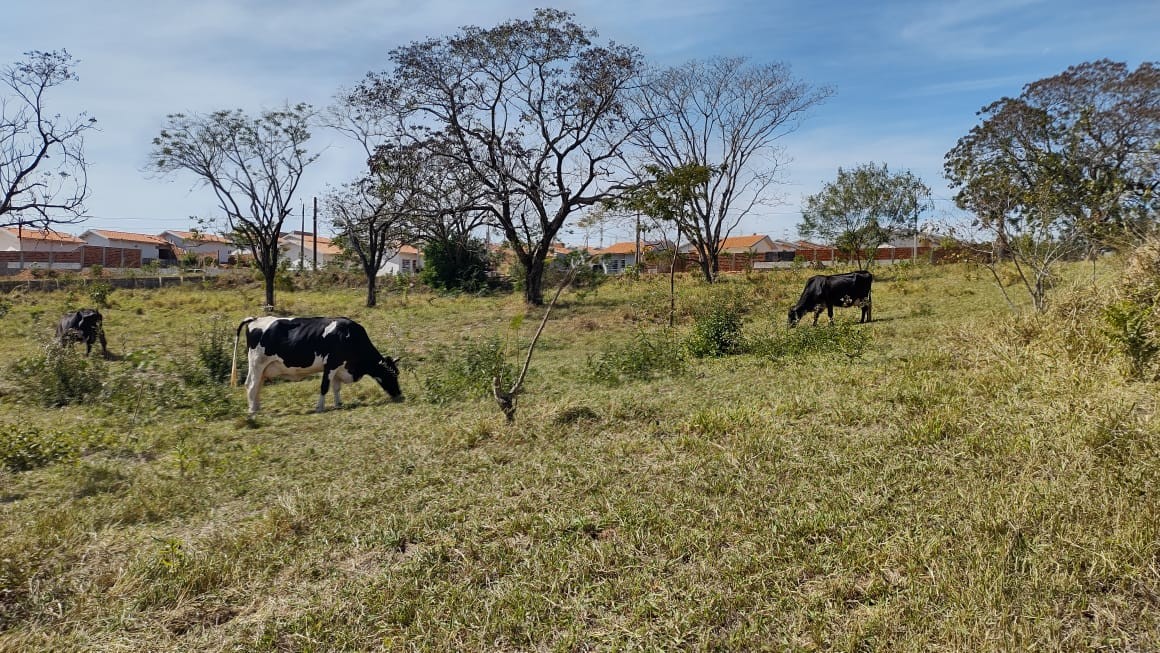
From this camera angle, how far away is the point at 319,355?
9047mm

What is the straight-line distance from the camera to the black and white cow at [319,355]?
9039 millimetres

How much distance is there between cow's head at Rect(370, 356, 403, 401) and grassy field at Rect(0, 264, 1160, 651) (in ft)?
4.21

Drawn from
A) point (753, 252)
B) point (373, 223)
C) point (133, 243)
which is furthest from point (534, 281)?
point (133, 243)

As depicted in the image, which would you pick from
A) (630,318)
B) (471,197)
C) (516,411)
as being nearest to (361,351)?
(516,411)

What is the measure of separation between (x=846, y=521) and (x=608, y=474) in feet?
5.33

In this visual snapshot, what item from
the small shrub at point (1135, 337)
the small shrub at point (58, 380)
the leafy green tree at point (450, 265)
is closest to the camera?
the small shrub at point (1135, 337)

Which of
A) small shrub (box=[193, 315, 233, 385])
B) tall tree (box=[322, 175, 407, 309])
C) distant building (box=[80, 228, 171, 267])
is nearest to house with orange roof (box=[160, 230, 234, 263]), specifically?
distant building (box=[80, 228, 171, 267])

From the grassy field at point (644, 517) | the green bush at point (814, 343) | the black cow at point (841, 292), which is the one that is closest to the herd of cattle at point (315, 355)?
the grassy field at point (644, 517)

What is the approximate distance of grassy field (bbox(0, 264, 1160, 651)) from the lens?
9.67 feet

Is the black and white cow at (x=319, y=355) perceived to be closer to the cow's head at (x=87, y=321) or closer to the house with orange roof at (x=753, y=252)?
the cow's head at (x=87, y=321)

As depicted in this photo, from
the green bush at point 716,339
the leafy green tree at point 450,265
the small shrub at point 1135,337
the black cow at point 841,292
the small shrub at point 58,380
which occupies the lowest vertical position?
the small shrub at point 58,380

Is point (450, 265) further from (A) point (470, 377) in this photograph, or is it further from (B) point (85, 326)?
(A) point (470, 377)

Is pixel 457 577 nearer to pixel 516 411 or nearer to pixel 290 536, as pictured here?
pixel 290 536

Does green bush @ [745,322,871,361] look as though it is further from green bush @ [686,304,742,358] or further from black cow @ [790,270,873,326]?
black cow @ [790,270,873,326]
